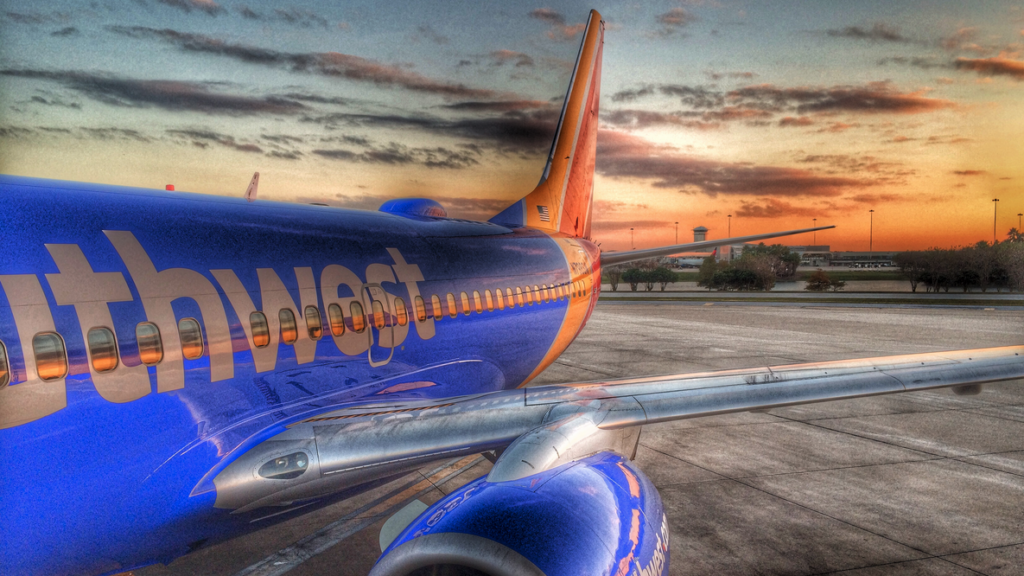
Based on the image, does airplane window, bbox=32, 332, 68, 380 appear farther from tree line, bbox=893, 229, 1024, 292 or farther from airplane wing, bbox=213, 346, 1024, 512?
tree line, bbox=893, 229, 1024, 292

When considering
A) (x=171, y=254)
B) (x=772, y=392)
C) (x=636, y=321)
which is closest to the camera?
(x=171, y=254)

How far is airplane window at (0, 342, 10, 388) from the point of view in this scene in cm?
342

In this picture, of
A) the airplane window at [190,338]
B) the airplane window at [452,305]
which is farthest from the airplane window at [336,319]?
the airplane window at [452,305]

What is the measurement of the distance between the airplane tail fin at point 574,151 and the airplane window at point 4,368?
396 inches

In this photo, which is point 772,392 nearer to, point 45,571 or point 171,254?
point 171,254

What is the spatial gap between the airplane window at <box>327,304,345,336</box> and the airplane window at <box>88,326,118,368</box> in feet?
6.07

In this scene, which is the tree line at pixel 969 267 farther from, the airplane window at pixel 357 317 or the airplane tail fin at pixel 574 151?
A: the airplane window at pixel 357 317

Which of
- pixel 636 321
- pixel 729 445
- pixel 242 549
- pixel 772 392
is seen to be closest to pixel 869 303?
pixel 636 321

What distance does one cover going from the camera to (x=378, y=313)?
6.08 metres

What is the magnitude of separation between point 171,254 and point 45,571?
7.17ft

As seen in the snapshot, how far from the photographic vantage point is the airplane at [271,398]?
3.51 metres

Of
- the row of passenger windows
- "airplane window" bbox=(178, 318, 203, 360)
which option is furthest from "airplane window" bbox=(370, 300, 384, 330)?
"airplane window" bbox=(178, 318, 203, 360)

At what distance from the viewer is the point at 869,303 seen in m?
37.8

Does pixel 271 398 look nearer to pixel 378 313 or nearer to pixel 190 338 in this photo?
pixel 190 338
